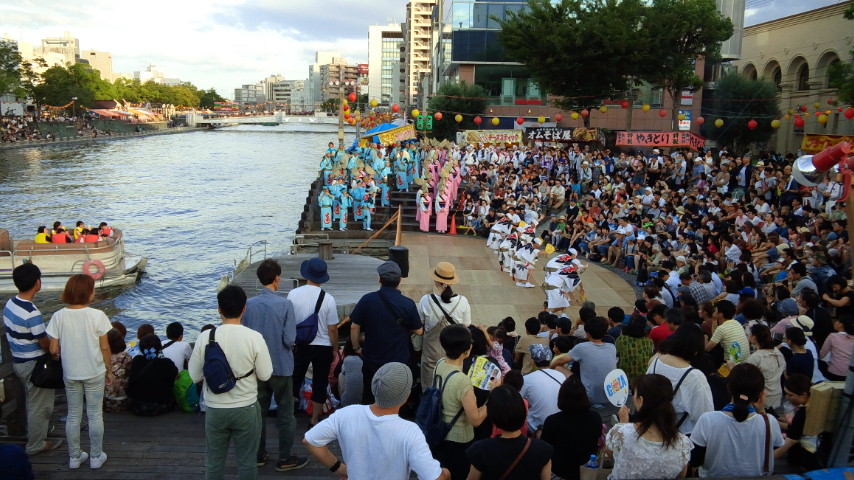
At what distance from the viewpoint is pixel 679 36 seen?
27.9m

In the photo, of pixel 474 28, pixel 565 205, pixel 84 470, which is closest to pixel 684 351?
pixel 84 470

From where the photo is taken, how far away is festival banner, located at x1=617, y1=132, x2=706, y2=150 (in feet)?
76.2

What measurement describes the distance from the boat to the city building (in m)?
25.7

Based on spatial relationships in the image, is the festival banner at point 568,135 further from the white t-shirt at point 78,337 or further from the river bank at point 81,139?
the river bank at point 81,139

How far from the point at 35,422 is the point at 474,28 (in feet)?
146

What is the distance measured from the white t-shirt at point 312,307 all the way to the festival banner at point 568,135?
26.0 metres

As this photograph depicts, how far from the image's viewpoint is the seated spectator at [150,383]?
6.15m

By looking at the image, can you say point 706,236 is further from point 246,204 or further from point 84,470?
point 246,204

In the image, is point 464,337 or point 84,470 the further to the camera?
point 84,470

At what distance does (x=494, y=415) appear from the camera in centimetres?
342

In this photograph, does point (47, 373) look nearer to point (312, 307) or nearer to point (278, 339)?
point (278, 339)

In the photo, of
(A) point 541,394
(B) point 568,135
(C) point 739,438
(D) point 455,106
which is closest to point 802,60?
(B) point 568,135

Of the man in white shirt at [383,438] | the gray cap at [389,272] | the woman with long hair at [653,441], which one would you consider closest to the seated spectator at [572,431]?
the woman with long hair at [653,441]

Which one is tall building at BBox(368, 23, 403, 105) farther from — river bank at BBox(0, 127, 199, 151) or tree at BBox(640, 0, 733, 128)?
tree at BBox(640, 0, 733, 128)
